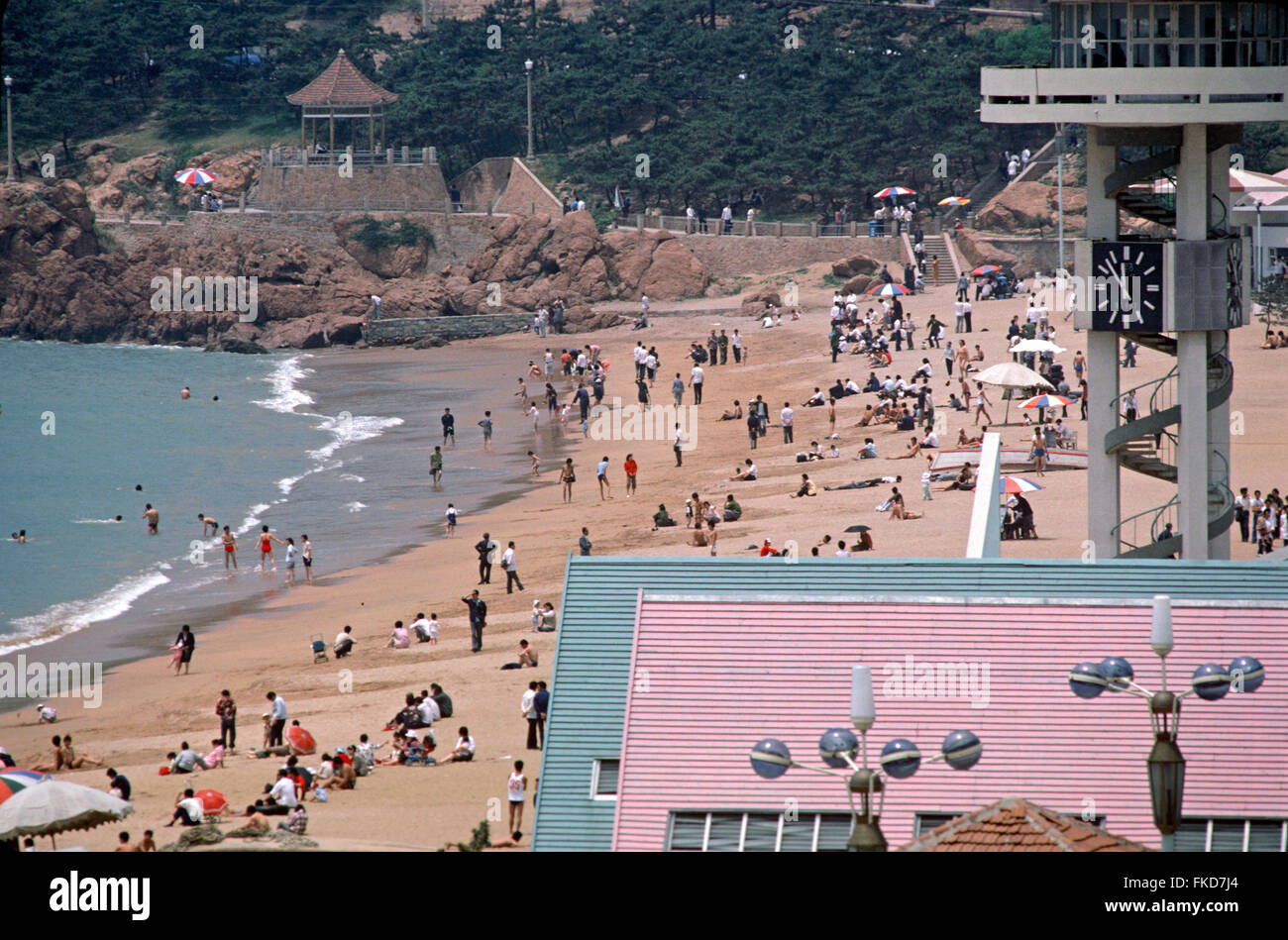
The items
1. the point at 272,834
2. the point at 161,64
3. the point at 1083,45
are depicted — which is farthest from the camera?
the point at 161,64

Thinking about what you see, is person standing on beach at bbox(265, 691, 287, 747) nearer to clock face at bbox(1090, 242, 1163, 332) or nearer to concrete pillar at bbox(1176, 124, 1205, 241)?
clock face at bbox(1090, 242, 1163, 332)

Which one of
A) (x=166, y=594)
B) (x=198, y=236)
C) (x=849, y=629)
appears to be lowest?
(x=166, y=594)

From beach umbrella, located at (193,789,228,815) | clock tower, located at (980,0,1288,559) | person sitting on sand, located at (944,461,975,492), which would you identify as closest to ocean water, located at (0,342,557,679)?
beach umbrella, located at (193,789,228,815)

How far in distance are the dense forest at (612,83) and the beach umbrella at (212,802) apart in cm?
5729

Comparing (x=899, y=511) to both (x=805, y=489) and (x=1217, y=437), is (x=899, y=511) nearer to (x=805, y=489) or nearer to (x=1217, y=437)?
(x=805, y=489)

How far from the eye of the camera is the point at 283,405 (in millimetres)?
59438

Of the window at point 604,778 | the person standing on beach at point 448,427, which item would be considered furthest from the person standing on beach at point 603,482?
the window at point 604,778

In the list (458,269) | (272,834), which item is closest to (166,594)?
(272,834)

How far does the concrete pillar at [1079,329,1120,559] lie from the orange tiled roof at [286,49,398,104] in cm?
6800

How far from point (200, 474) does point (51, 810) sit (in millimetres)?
31978

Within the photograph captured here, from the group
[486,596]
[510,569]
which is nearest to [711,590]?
[510,569]

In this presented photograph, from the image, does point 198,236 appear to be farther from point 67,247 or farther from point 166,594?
point 166,594
